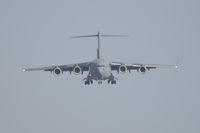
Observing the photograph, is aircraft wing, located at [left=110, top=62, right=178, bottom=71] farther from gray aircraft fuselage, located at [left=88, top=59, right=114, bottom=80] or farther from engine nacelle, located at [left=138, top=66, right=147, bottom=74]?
gray aircraft fuselage, located at [left=88, top=59, right=114, bottom=80]

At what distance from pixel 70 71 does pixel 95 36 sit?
5644 mm

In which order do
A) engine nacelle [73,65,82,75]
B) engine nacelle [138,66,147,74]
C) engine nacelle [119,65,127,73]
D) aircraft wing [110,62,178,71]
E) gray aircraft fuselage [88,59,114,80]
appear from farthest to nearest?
aircraft wing [110,62,178,71] < engine nacelle [138,66,147,74] < engine nacelle [119,65,127,73] < engine nacelle [73,65,82,75] < gray aircraft fuselage [88,59,114,80]

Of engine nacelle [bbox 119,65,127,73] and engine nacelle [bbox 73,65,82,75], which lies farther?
engine nacelle [bbox 119,65,127,73]

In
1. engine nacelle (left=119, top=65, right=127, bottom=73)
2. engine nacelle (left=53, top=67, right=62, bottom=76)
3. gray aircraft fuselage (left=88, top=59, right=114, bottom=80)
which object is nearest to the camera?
gray aircraft fuselage (left=88, top=59, right=114, bottom=80)

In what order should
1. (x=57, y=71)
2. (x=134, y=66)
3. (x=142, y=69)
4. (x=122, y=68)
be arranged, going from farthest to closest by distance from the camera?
1. (x=134, y=66)
2. (x=142, y=69)
3. (x=122, y=68)
4. (x=57, y=71)

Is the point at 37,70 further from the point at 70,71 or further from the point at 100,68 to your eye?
the point at 100,68

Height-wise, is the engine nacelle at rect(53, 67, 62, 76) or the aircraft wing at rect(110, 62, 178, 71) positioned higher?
the aircraft wing at rect(110, 62, 178, 71)

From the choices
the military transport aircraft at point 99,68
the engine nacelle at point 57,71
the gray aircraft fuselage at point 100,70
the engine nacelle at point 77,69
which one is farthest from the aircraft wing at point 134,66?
the engine nacelle at point 57,71

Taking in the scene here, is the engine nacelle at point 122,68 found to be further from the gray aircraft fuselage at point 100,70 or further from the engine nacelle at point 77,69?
the engine nacelle at point 77,69

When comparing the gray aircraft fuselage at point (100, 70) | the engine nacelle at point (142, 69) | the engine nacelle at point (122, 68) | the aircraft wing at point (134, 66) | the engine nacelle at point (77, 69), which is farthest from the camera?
the aircraft wing at point (134, 66)

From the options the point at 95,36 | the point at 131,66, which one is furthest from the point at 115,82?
the point at 95,36

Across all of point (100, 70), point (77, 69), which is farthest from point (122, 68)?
point (77, 69)

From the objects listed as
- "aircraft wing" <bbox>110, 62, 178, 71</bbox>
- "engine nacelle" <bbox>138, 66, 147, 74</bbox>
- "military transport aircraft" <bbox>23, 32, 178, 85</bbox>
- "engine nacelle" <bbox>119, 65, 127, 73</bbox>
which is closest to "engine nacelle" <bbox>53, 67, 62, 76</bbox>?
"military transport aircraft" <bbox>23, 32, 178, 85</bbox>

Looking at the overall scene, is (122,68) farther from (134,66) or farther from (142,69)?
(142,69)
